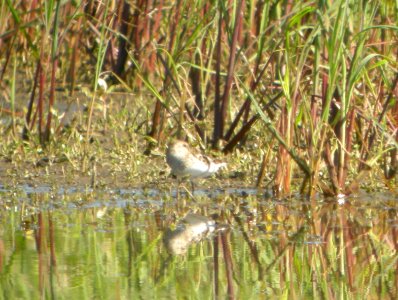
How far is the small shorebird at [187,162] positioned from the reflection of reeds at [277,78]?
41 centimetres

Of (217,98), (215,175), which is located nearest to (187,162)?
(215,175)

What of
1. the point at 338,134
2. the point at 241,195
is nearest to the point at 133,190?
the point at 241,195

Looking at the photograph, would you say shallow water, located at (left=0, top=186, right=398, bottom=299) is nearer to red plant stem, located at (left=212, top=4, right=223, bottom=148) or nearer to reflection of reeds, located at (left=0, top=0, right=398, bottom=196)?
reflection of reeds, located at (left=0, top=0, right=398, bottom=196)

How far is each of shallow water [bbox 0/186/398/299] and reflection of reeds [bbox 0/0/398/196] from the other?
38cm

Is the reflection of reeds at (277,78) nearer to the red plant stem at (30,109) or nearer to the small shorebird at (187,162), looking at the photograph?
the red plant stem at (30,109)

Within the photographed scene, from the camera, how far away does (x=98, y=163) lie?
314 inches

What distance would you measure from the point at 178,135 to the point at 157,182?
0.62 m

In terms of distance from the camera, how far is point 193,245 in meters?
5.90

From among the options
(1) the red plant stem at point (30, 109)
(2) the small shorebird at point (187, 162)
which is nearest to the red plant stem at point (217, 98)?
(2) the small shorebird at point (187, 162)

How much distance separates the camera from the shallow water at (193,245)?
16.4 feet

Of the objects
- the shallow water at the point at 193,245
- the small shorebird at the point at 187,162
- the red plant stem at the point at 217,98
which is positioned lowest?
the shallow water at the point at 193,245

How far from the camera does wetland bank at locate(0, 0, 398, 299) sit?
526 cm

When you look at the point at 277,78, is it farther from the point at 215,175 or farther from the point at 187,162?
the point at 187,162

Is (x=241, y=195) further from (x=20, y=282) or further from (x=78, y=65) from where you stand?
(x=78, y=65)
